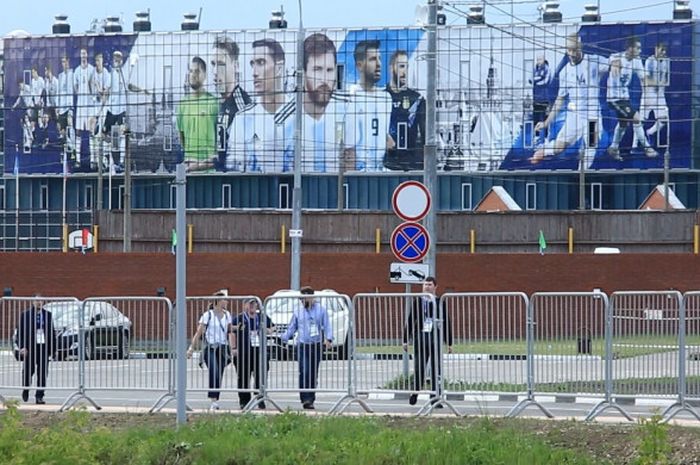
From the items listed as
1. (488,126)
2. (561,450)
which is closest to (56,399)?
(561,450)

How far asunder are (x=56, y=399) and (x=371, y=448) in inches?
335

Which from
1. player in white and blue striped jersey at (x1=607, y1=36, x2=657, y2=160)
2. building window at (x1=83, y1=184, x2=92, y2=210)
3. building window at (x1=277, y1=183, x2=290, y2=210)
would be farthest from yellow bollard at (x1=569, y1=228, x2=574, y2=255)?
building window at (x1=83, y1=184, x2=92, y2=210)

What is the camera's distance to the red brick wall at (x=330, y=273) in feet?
152

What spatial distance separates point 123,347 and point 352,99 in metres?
68.7

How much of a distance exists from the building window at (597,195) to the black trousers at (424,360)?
219ft

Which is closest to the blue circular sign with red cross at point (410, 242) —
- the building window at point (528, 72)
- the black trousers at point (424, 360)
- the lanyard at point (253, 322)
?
the black trousers at point (424, 360)

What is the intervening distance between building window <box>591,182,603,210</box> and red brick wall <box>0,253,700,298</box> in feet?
125

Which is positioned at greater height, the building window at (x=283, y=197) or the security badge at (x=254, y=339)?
the building window at (x=283, y=197)

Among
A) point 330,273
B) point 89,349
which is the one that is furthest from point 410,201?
point 330,273

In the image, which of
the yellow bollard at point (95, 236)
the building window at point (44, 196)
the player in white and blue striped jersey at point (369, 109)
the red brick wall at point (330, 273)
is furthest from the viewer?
the building window at point (44, 196)

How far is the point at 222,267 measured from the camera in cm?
4694

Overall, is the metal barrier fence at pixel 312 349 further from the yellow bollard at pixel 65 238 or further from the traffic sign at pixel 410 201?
the yellow bollard at pixel 65 238

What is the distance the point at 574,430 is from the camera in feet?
49.8

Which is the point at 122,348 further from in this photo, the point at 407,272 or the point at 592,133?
the point at 592,133
